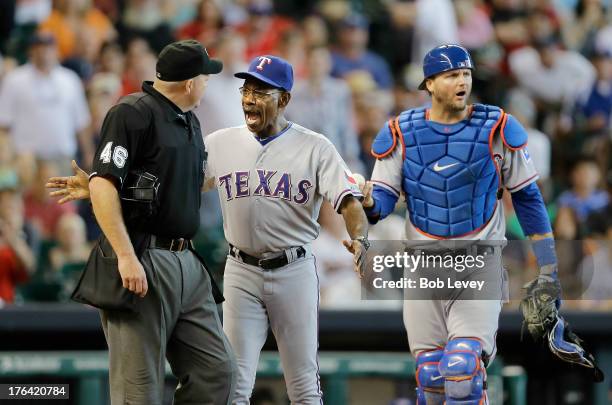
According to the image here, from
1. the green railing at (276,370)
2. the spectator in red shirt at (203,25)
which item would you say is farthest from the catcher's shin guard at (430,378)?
the spectator in red shirt at (203,25)

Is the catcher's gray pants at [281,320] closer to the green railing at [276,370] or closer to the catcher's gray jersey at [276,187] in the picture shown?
the catcher's gray jersey at [276,187]

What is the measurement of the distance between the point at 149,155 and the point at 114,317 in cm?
74

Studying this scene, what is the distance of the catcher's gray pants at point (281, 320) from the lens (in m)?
6.21

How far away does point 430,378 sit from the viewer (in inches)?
245

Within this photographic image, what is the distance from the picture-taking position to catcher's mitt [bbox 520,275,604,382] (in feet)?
21.0

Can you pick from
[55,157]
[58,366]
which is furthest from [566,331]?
[55,157]

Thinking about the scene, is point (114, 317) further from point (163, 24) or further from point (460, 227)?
point (163, 24)

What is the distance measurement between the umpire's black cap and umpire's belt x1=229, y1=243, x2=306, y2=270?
3.31 ft

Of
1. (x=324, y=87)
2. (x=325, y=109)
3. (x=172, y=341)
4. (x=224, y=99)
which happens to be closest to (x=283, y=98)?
(x=172, y=341)

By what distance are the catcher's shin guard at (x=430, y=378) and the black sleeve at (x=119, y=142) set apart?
181 cm

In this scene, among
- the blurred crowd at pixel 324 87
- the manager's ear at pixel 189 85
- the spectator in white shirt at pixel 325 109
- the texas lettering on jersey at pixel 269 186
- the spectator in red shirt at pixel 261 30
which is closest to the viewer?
the manager's ear at pixel 189 85

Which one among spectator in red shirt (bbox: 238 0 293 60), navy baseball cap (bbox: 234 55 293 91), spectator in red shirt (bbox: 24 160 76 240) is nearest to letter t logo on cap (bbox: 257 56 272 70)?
navy baseball cap (bbox: 234 55 293 91)

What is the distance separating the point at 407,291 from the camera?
21.3 ft

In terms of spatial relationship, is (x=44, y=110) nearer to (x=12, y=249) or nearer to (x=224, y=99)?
(x=224, y=99)
